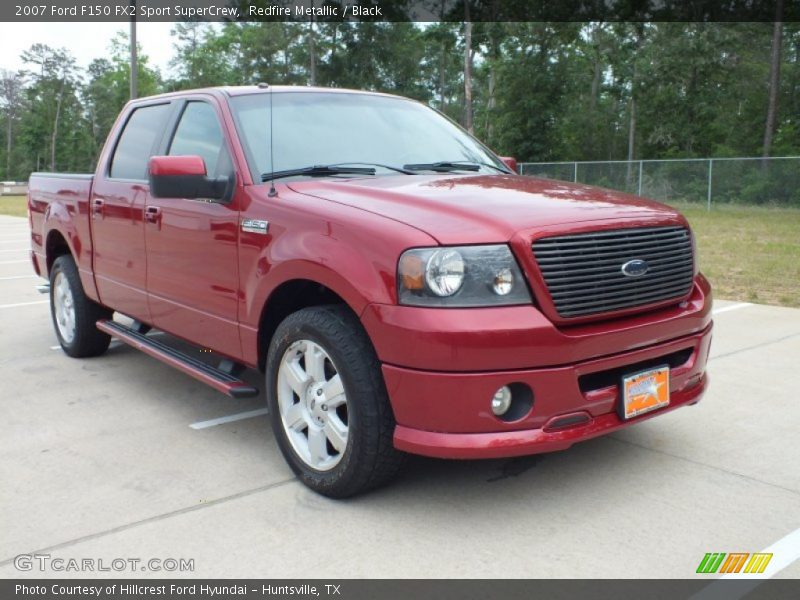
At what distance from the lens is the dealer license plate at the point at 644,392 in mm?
3293

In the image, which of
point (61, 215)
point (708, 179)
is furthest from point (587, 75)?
point (61, 215)

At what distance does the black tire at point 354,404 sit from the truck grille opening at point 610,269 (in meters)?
0.80

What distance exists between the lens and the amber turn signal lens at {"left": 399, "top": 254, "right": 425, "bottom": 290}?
3041 mm

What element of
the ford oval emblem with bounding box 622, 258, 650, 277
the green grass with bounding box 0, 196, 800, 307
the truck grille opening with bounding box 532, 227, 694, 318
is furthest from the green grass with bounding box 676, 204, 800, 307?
the ford oval emblem with bounding box 622, 258, 650, 277

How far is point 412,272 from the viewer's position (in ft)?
10.0

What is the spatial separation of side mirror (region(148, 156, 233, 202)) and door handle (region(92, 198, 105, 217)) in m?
1.62

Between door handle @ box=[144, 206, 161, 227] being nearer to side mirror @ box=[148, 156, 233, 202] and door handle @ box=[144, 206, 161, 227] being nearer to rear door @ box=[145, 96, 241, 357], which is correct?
rear door @ box=[145, 96, 241, 357]

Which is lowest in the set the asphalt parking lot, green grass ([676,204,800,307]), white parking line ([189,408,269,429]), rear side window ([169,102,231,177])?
white parking line ([189,408,269,429])

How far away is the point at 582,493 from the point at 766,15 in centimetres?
3625

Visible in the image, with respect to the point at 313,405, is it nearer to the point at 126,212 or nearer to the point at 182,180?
the point at 182,180

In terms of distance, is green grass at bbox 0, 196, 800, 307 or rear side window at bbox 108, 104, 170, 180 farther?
green grass at bbox 0, 196, 800, 307

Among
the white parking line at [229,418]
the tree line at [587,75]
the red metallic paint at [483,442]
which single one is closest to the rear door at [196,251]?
the white parking line at [229,418]
